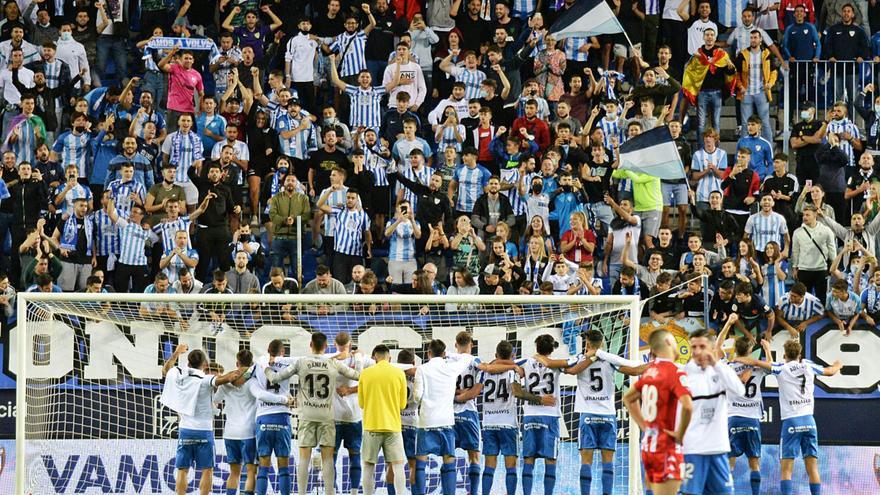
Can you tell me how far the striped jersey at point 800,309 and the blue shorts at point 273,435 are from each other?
6903mm

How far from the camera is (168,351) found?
1958 cm

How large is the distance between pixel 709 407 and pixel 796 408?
14.1 feet

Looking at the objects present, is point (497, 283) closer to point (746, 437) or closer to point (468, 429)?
point (468, 429)

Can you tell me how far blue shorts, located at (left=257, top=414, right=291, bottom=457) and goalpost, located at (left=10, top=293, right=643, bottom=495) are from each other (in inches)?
58.4

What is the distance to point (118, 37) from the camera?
85.8 ft

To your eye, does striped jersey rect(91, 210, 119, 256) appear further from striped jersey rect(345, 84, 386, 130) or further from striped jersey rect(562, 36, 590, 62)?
striped jersey rect(562, 36, 590, 62)

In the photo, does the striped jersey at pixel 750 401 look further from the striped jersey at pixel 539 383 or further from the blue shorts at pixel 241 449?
the blue shorts at pixel 241 449

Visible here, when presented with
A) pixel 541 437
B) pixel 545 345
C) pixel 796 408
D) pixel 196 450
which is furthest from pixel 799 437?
pixel 196 450

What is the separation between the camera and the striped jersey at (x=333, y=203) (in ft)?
74.3

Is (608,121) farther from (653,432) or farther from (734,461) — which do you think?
(653,432)

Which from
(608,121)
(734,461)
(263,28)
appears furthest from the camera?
(263,28)

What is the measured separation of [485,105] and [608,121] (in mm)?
1918

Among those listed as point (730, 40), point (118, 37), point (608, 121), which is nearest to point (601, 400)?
point (608, 121)

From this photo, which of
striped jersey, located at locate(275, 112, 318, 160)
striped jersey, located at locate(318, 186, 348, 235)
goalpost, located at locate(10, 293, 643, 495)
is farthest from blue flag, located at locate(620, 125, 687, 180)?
striped jersey, located at locate(275, 112, 318, 160)
